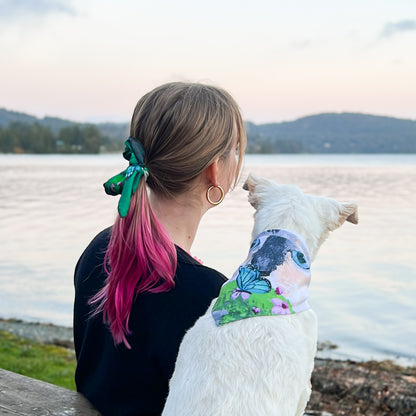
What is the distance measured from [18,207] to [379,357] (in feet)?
73.7

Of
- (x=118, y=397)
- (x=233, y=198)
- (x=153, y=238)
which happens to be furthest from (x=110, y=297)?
(x=233, y=198)

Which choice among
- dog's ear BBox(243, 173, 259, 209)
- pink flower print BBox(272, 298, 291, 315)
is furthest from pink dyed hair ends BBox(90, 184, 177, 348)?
dog's ear BBox(243, 173, 259, 209)

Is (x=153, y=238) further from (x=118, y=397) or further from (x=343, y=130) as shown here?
(x=343, y=130)

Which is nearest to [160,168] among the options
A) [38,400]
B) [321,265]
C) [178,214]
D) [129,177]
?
[129,177]

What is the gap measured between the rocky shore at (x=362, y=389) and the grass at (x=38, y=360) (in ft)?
2.38

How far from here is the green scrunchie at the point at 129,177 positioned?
2.55m

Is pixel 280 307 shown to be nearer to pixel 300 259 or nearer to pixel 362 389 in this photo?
pixel 300 259

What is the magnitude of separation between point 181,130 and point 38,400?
61.4 inches

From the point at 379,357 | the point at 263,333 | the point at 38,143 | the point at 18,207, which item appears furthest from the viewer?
the point at 38,143

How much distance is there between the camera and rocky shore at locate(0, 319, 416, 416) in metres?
6.91

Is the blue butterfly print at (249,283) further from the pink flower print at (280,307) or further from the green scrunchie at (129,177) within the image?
the green scrunchie at (129,177)

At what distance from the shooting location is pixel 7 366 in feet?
25.6

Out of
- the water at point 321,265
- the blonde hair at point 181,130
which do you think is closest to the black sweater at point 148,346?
the blonde hair at point 181,130

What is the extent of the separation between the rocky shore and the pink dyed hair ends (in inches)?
197
